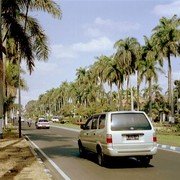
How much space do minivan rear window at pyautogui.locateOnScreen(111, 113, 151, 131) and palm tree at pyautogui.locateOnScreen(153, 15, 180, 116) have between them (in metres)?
50.0

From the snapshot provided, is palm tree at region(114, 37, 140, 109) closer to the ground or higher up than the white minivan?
higher up

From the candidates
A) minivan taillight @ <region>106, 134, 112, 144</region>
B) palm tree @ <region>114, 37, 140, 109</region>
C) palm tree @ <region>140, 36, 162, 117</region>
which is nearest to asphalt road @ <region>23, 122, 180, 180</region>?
minivan taillight @ <region>106, 134, 112, 144</region>

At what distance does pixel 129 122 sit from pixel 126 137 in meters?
0.57

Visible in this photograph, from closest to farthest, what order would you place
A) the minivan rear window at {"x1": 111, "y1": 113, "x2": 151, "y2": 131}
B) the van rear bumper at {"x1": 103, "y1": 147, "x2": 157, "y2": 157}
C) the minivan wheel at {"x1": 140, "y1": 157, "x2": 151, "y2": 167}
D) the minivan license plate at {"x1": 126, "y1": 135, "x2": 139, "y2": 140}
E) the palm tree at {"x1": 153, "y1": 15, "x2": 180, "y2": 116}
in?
1. the van rear bumper at {"x1": 103, "y1": 147, "x2": 157, "y2": 157}
2. the minivan license plate at {"x1": 126, "y1": 135, "x2": 139, "y2": 140}
3. the minivan rear window at {"x1": 111, "y1": 113, "x2": 151, "y2": 131}
4. the minivan wheel at {"x1": 140, "y1": 157, "x2": 151, "y2": 167}
5. the palm tree at {"x1": 153, "y1": 15, "x2": 180, "y2": 116}

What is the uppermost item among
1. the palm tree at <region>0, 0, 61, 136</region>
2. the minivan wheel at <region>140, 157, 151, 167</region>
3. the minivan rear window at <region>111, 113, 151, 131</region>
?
the palm tree at <region>0, 0, 61, 136</region>

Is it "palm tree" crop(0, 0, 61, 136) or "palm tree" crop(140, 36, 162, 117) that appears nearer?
"palm tree" crop(0, 0, 61, 136)

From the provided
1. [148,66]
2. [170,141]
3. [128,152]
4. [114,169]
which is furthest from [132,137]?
[148,66]

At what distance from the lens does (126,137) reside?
14.8 metres

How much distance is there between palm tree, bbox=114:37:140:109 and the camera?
78.2 meters

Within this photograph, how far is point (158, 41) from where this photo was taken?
66.2 metres

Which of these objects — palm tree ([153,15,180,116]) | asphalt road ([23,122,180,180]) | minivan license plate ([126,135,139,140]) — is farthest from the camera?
palm tree ([153,15,180,116])

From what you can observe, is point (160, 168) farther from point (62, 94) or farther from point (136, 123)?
point (62, 94)

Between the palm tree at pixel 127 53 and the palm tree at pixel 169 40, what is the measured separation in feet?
38.5

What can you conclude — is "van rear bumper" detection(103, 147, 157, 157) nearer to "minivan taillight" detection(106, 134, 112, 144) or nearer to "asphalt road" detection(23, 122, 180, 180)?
"minivan taillight" detection(106, 134, 112, 144)
